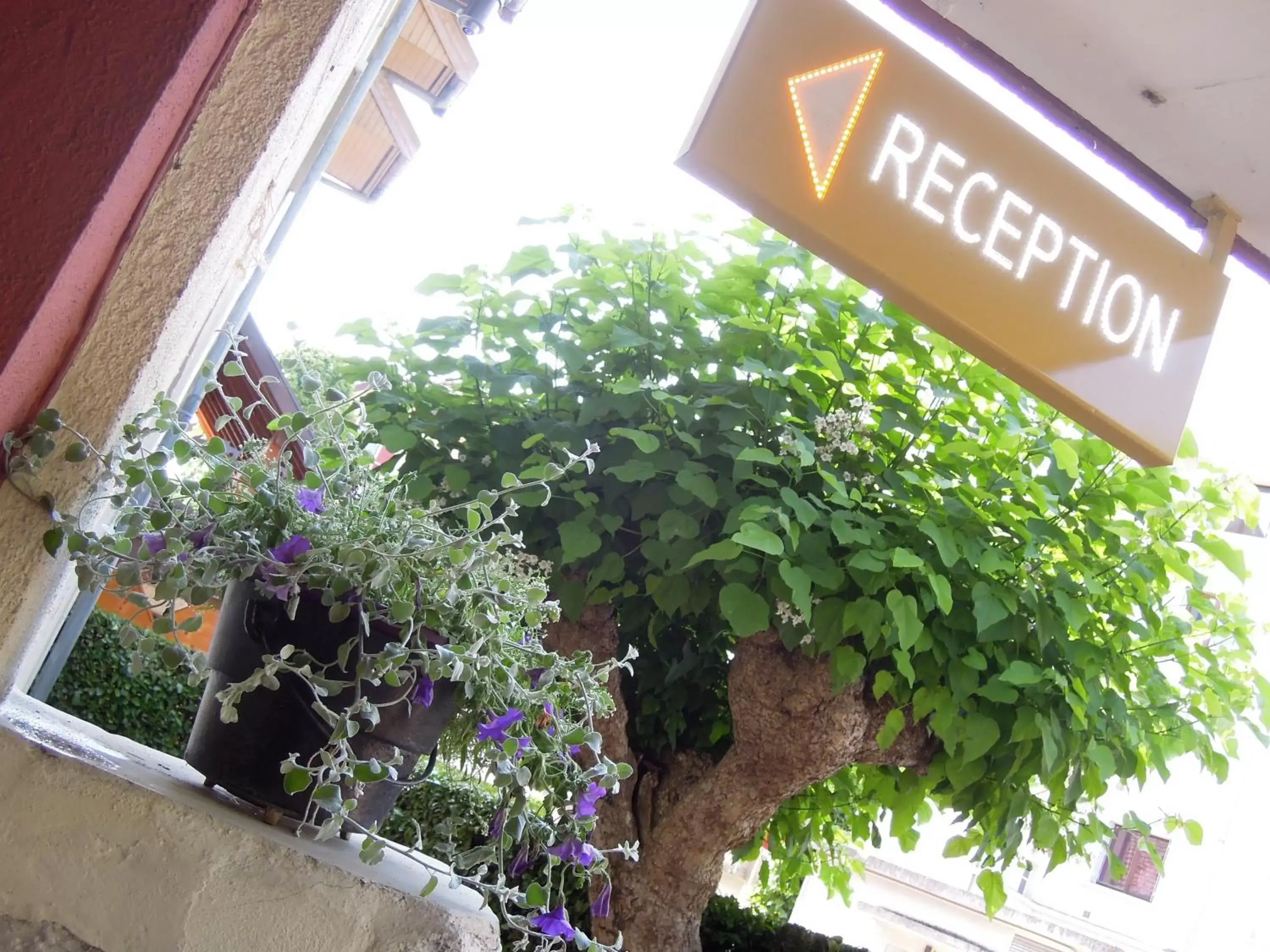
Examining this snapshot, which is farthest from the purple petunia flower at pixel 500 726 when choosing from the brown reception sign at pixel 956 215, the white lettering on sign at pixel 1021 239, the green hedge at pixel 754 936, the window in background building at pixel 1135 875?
the window in background building at pixel 1135 875

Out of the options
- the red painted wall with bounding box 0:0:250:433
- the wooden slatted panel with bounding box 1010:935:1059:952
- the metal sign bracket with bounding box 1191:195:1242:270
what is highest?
the metal sign bracket with bounding box 1191:195:1242:270

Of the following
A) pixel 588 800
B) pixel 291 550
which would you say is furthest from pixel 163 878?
pixel 588 800

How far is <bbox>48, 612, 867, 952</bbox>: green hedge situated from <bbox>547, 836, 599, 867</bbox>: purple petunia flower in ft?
11.7

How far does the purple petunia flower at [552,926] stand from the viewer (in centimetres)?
105

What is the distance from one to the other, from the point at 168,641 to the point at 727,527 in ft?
6.00

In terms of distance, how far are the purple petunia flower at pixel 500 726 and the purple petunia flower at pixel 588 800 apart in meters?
0.11

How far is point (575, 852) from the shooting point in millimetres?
1084

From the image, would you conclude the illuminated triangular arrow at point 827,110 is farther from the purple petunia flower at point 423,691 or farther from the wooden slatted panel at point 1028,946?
the wooden slatted panel at point 1028,946

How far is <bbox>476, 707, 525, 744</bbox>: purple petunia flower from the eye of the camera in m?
1.05

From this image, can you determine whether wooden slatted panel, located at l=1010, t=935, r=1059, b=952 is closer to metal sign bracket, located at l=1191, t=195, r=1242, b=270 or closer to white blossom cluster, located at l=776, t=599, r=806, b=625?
white blossom cluster, located at l=776, t=599, r=806, b=625

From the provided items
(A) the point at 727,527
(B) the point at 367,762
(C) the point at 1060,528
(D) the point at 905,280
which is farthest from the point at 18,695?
(C) the point at 1060,528

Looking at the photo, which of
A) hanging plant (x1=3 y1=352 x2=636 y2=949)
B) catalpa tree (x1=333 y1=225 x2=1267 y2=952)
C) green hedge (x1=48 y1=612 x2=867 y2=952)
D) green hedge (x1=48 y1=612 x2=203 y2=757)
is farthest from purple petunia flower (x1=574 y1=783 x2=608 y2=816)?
green hedge (x1=48 y1=612 x2=203 y2=757)

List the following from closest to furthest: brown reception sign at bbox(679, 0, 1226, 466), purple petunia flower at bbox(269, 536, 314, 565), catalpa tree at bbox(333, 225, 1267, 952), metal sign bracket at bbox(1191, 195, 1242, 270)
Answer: purple petunia flower at bbox(269, 536, 314, 565)
brown reception sign at bbox(679, 0, 1226, 466)
metal sign bracket at bbox(1191, 195, 1242, 270)
catalpa tree at bbox(333, 225, 1267, 952)

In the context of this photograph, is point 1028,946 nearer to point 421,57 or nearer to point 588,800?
point 421,57
